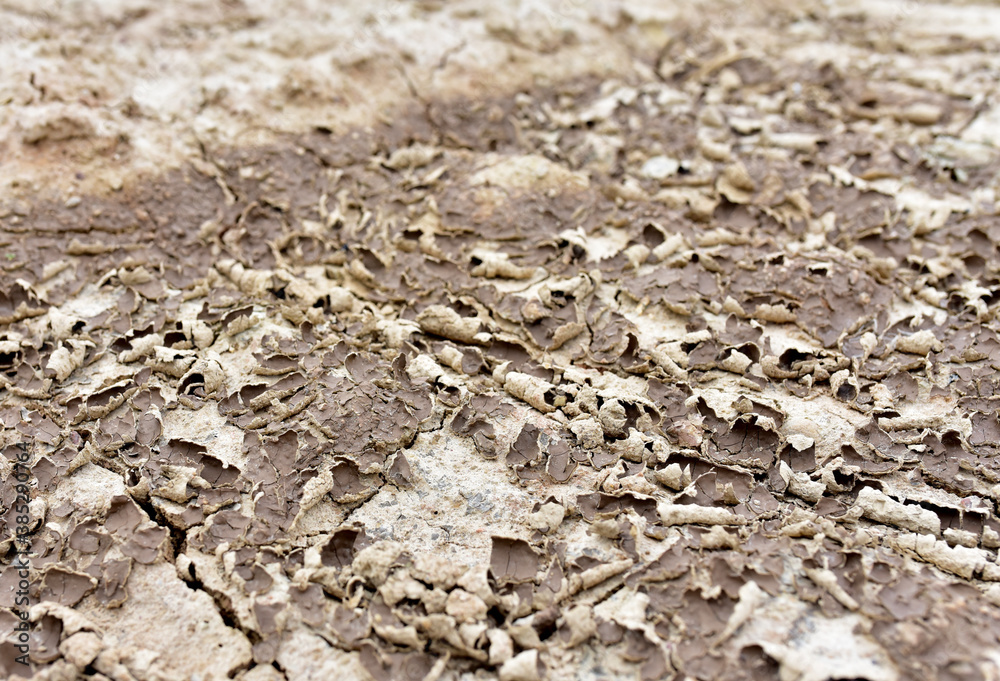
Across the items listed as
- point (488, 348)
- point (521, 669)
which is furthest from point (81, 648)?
point (488, 348)

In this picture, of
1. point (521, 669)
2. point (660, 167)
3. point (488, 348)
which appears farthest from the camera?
point (660, 167)

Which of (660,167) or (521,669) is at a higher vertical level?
(660,167)

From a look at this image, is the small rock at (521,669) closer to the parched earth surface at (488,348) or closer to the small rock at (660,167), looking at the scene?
the parched earth surface at (488,348)

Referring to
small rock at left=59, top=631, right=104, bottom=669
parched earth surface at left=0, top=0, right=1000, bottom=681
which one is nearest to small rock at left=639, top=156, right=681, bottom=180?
parched earth surface at left=0, top=0, right=1000, bottom=681

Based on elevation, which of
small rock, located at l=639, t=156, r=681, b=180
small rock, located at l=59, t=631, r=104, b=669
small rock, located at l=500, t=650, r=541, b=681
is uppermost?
small rock, located at l=639, t=156, r=681, b=180

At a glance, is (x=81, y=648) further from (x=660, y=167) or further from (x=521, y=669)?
(x=660, y=167)

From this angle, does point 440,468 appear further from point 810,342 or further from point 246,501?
point 810,342

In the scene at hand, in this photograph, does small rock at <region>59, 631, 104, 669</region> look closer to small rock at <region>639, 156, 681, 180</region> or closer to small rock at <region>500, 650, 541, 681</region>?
small rock at <region>500, 650, 541, 681</region>

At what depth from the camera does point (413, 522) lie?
7.63ft

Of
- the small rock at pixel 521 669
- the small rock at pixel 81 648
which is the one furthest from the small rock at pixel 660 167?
the small rock at pixel 81 648

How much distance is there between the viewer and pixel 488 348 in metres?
2.95

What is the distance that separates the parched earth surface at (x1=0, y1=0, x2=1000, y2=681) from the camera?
2.02m

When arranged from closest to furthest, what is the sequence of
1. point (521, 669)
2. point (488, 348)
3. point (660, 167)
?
point (521, 669)
point (488, 348)
point (660, 167)

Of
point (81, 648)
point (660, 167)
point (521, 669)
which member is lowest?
point (81, 648)
